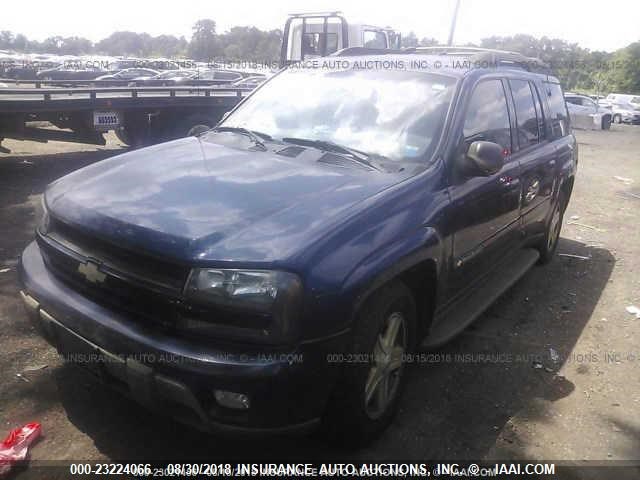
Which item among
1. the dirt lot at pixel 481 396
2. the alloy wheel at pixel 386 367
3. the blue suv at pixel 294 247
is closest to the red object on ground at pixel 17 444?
the dirt lot at pixel 481 396

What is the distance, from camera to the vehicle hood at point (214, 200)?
7.11 ft

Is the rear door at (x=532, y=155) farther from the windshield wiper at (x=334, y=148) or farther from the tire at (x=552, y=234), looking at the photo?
the windshield wiper at (x=334, y=148)

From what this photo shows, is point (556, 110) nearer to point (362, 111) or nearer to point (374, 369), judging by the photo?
point (362, 111)

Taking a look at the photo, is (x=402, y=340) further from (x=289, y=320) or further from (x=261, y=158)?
(x=261, y=158)

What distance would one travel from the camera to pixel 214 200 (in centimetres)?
249

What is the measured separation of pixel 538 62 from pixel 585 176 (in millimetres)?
7403

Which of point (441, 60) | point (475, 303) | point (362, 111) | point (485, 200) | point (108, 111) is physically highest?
point (441, 60)

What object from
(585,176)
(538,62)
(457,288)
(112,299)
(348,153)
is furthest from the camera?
(585,176)

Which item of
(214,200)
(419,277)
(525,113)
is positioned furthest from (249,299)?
(525,113)

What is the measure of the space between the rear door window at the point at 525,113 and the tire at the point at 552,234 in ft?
3.75

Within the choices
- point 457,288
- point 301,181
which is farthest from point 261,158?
point 457,288

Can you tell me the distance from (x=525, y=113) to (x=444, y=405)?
2448 millimetres

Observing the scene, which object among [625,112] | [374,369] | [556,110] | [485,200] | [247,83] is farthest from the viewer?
[625,112]

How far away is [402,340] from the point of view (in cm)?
281
